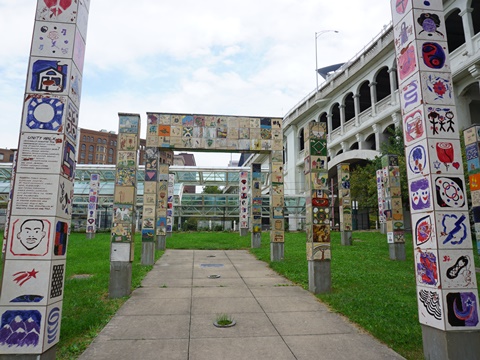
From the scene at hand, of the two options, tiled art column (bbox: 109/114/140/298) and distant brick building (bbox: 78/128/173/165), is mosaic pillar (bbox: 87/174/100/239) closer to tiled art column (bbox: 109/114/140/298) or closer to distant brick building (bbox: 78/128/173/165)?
tiled art column (bbox: 109/114/140/298)

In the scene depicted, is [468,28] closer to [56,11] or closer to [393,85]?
[393,85]

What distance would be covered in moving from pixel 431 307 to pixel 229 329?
285 centimetres

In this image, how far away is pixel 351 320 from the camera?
18.6 feet

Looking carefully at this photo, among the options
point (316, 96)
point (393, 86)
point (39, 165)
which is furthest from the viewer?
point (316, 96)

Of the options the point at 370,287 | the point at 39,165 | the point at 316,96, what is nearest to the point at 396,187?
the point at 370,287

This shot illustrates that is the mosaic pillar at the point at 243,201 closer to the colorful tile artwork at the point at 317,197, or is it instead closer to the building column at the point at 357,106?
the building column at the point at 357,106

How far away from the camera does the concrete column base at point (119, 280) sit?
7.44 m

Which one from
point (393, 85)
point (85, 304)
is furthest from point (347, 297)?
point (393, 85)

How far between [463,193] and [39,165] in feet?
16.5

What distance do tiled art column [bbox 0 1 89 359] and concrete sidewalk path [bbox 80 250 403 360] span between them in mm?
1047

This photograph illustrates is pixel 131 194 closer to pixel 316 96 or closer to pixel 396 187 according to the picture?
pixel 396 187

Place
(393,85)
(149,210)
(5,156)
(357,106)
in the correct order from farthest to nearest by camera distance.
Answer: (5,156) → (357,106) → (393,85) → (149,210)

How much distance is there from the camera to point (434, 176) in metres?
4.07

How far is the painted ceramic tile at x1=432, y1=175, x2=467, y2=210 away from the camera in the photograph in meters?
4.05
